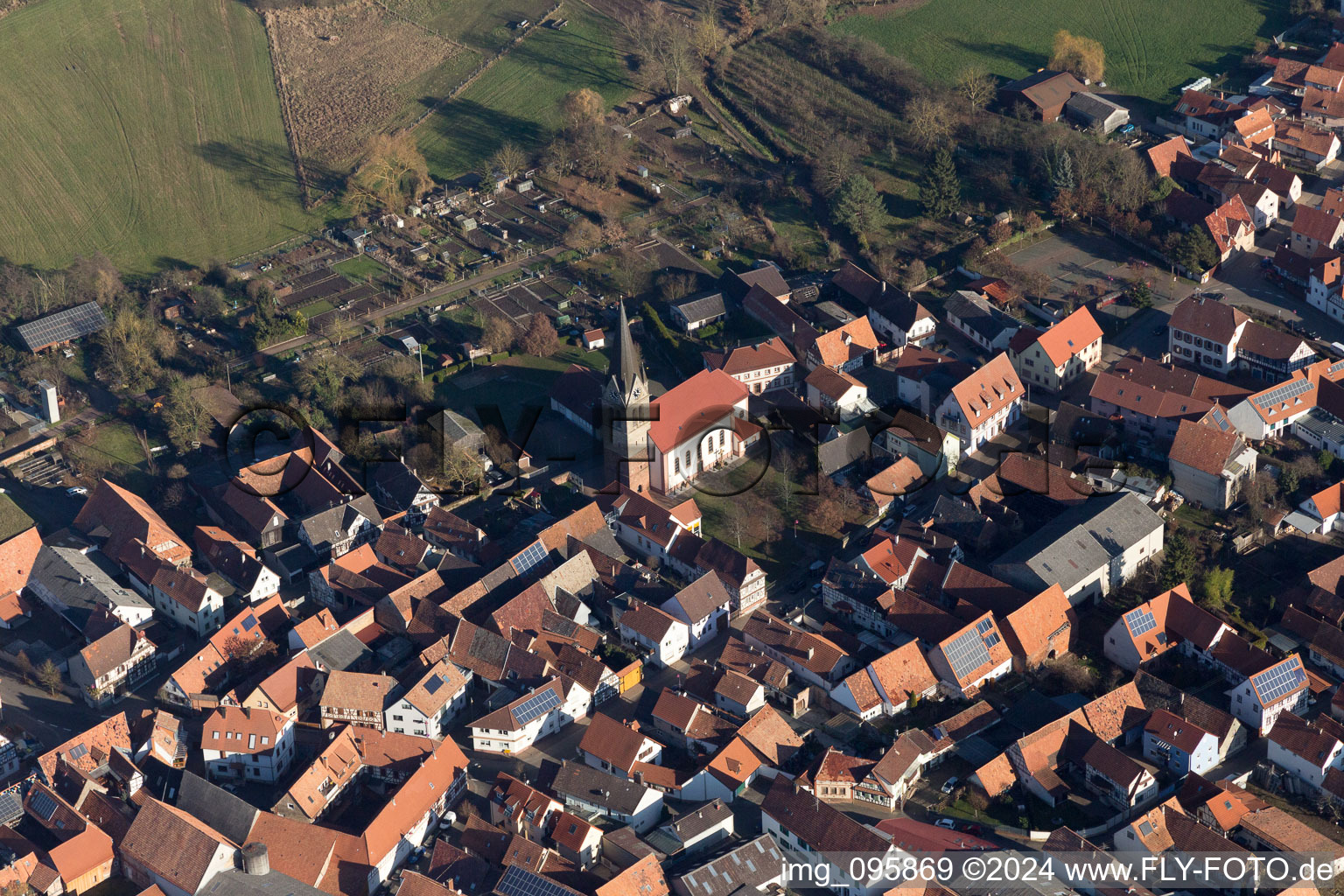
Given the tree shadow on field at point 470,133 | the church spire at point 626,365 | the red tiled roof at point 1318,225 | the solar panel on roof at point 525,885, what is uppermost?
the church spire at point 626,365

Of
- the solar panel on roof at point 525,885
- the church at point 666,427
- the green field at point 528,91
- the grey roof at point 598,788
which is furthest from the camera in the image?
the green field at point 528,91

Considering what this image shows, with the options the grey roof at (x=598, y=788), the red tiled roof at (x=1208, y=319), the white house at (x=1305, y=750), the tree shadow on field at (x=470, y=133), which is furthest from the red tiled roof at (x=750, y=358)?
the white house at (x=1305, y=750)

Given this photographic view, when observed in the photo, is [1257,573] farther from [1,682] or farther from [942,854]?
[1,682]

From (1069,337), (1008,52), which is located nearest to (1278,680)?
(1069,337)

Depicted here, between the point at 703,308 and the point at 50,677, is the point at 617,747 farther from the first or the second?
the point at 703,308

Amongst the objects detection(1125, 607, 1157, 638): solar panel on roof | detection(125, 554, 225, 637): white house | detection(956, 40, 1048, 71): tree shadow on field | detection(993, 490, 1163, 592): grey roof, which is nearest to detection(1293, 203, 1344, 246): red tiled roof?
detection(956, 40, 1048, 71): tree shadow on field

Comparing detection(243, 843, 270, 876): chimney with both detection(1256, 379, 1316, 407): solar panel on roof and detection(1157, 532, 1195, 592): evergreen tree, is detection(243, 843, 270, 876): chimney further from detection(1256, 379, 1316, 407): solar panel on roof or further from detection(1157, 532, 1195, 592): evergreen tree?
detection(1256, 379, 1316, 407): solar panel on roof

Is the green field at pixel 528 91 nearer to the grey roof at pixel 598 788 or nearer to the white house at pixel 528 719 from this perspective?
the white house at pixel 528 719
